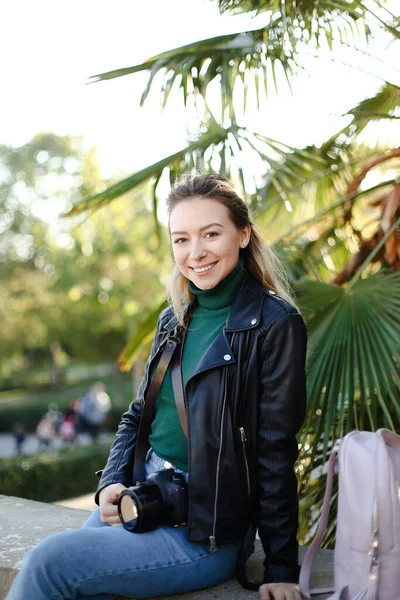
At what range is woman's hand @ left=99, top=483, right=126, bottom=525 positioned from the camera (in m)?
2.05

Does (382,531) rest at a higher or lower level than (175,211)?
lower

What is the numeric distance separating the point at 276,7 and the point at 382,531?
2480 millimetres

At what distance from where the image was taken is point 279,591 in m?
1.86

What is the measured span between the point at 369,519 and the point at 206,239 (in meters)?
0.91

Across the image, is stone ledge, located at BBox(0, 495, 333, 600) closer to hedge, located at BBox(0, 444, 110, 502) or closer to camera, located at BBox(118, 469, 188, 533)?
camera, located at BBox(118, 469, 188, 533)

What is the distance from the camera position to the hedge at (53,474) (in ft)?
33.8

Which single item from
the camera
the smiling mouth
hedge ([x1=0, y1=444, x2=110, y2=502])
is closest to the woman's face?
the smiling mouth

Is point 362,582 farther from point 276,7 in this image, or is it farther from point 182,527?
point 276,7

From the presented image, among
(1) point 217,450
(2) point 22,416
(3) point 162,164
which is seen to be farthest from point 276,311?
(2) point 22,416

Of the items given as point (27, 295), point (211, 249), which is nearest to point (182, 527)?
point (211, 249)

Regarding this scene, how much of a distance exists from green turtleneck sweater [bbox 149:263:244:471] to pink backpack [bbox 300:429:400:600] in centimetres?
53

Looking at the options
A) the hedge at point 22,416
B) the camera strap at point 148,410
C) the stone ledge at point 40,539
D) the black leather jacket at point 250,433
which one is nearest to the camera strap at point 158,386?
the camera strap at point 148,410

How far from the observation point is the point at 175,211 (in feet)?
6.98

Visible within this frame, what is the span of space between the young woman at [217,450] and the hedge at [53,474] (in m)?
8.51
